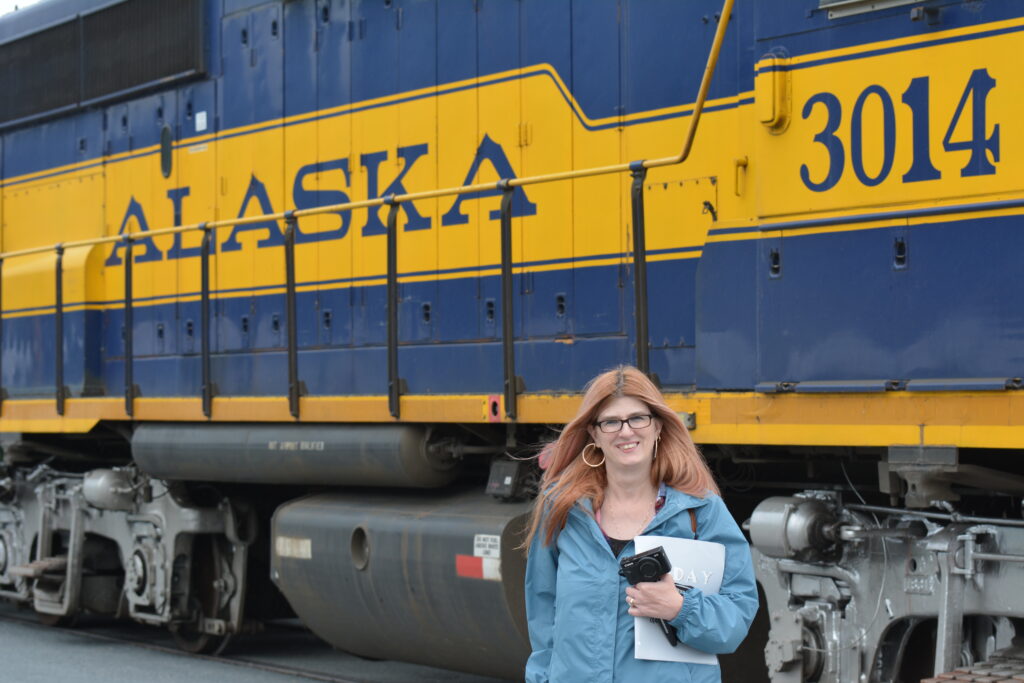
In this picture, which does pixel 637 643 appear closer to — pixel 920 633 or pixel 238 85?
pixel 920 633

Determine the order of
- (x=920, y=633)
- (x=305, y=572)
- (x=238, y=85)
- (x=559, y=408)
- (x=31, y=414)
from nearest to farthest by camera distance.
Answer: (x=920, y=633) < (x=559, y=408) < (x=305, y=572) < (x=238, y=85) < (x=31, y=414)

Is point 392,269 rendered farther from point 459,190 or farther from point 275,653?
point 275,653

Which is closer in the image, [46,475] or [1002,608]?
[1002,608]

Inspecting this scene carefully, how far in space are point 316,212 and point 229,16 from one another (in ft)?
6.41

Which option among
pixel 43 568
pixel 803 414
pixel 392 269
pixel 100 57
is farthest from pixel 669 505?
pixel 100 57

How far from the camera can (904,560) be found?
5.45 meters

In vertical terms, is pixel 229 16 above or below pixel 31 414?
above

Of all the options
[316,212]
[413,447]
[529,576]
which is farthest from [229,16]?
[529,576]

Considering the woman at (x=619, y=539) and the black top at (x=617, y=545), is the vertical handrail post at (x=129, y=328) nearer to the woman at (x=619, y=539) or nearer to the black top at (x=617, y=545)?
the woman at (x=619, y=539)

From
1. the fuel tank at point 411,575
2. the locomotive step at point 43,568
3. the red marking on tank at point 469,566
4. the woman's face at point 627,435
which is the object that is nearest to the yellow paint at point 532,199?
the fuel tank at point 411,575

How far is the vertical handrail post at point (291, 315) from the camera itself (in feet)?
26.8

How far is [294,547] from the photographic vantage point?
26.6ft

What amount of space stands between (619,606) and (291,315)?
17.3ft

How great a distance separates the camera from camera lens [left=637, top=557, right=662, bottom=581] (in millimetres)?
3170
